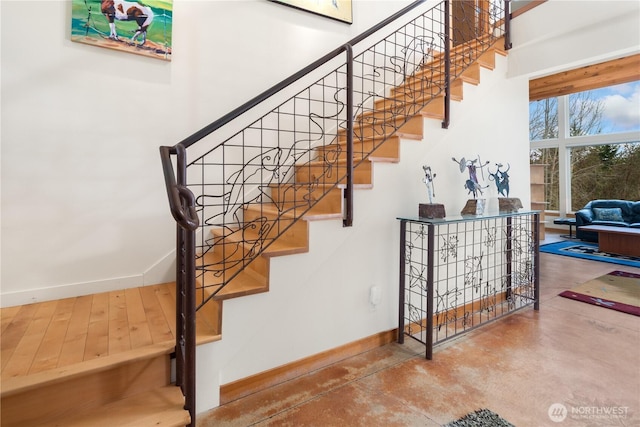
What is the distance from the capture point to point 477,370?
2.05m

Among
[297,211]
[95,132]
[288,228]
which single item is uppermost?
[95,132]

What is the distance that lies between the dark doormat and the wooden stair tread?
49.5 inches

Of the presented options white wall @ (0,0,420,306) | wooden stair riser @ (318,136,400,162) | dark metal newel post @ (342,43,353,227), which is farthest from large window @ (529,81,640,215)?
white wall @ (0,0,420,306)

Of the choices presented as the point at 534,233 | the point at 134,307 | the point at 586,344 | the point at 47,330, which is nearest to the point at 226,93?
the point at 134,307

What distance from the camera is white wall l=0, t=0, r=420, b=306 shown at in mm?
2104

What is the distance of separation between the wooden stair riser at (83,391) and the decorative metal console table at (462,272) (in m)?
1.65

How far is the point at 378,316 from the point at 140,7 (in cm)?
284

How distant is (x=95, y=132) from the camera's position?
2289 mm

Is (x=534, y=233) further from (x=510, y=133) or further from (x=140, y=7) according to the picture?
(x=140, y=7)

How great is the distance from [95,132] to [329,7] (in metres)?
2.44

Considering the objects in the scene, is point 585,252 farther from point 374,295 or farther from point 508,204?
point 374,295

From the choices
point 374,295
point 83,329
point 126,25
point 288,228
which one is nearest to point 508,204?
point 374,295

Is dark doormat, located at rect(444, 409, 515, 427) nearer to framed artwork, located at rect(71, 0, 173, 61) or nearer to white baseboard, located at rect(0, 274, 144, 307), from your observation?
white baseboard, located at rect(0, 274, 144, 307)

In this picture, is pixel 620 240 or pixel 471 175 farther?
pixel 620 240
